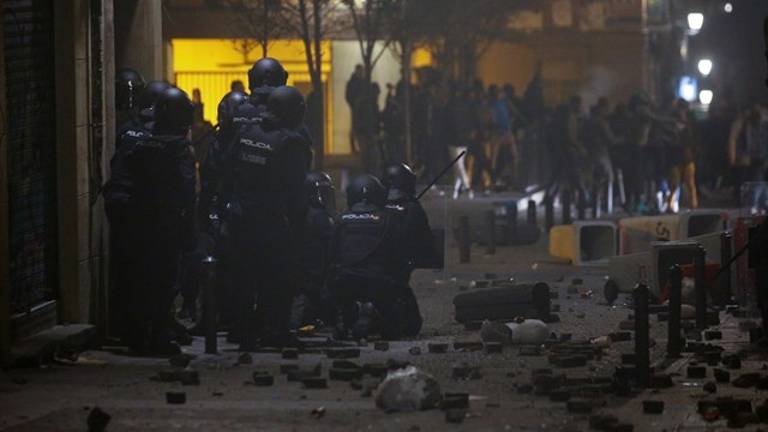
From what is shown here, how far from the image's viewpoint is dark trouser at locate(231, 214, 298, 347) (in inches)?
606

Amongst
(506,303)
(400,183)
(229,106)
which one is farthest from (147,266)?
(506,303)

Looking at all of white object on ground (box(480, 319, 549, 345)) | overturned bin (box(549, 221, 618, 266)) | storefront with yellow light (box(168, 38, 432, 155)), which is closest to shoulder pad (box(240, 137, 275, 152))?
white object on ground (box(480, 319, 549, 345))

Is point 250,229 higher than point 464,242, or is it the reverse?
point 250,229

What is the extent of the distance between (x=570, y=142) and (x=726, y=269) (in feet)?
56.9

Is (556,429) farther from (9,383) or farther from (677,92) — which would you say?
(677,92)

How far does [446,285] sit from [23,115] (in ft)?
26.4

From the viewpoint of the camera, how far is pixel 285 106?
49.9 ft

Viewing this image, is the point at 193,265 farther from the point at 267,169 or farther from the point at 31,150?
the point at 31,150

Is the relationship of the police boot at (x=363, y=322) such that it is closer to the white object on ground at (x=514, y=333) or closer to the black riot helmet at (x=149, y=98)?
the white object on ground at (x=514, y=333)

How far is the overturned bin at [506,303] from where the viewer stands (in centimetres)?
1744

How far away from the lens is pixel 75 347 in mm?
15039

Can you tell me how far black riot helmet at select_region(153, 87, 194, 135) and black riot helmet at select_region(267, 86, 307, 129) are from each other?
0.62 m

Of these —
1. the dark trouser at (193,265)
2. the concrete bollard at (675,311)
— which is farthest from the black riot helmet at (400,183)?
the concrete bollard at (675,311)

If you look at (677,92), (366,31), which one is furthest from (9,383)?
(677,92)
